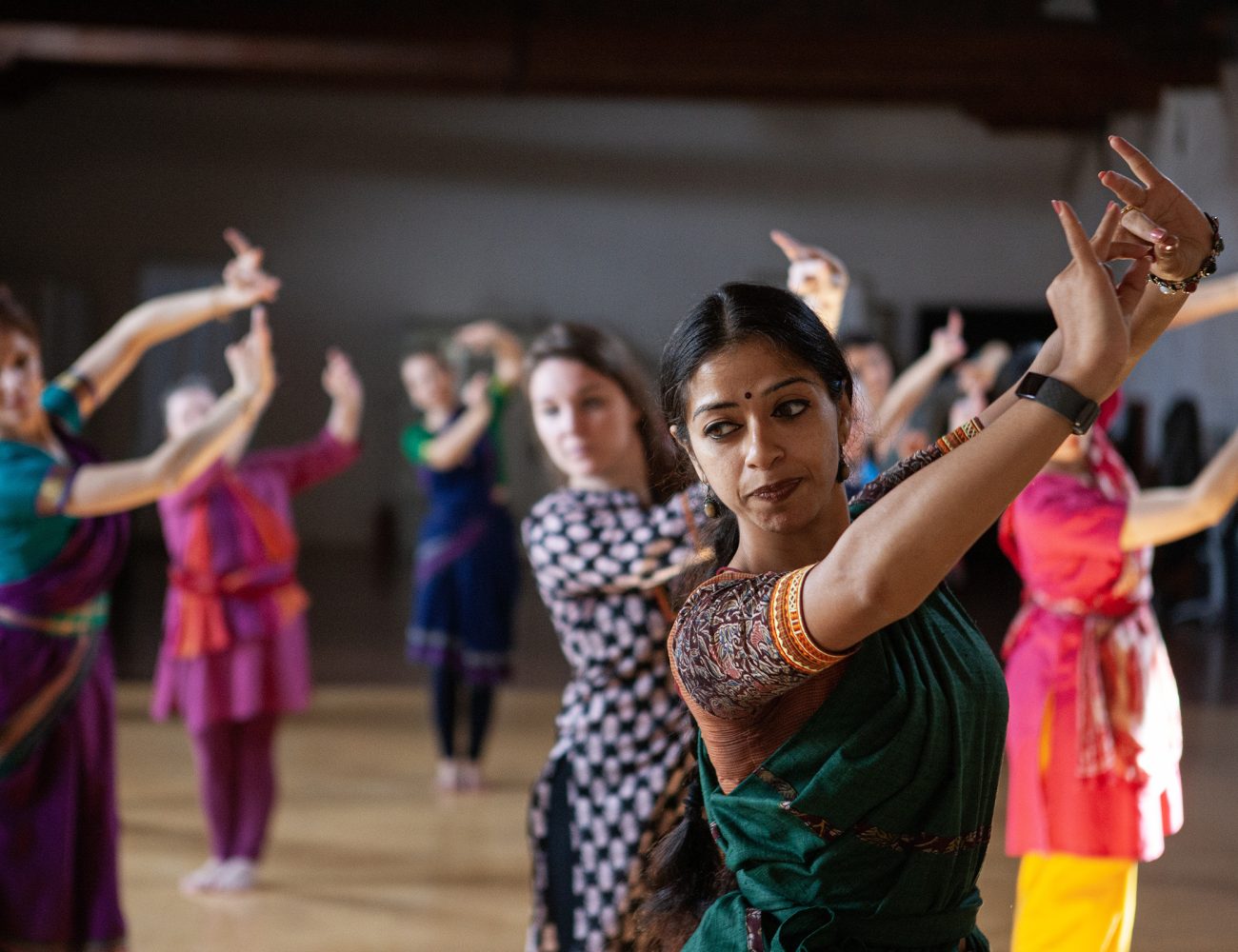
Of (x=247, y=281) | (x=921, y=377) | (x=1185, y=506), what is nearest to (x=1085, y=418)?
(x=1185, y=506)

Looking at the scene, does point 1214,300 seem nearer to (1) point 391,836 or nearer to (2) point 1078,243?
(2) point 1078,243

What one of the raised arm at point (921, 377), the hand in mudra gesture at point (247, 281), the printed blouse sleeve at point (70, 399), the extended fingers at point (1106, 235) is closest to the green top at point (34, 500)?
the printed blouse sleeve at point (70, 399)

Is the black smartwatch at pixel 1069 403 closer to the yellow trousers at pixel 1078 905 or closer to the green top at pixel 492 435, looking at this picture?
the yellow trousers at pixel 1078 905

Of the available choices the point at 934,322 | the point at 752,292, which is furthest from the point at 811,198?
the point at 752,292

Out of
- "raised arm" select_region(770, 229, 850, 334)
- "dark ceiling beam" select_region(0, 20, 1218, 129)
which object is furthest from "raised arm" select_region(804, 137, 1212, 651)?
"dark ceiling beam" select_region(0, 20, 1218, 129)

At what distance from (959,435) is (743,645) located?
0.33 m

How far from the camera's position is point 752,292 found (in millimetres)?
1190

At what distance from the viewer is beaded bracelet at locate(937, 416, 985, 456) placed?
1240 mm

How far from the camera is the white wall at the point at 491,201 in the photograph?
1144 cm

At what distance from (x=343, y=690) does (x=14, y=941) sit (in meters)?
3.49

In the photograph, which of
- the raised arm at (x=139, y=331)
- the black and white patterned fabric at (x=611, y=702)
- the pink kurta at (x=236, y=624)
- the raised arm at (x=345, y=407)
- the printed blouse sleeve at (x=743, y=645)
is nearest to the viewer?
the printed blouse sleeve at (x=743, y=645)

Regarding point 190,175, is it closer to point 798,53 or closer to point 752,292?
point 798,53

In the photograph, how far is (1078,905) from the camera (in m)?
2.32

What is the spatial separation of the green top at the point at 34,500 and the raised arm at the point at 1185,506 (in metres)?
1.87
